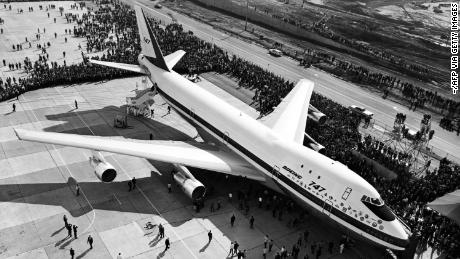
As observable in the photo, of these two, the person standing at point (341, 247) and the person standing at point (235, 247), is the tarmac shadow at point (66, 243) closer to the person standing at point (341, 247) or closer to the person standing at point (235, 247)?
the person standing at point (235, 247)

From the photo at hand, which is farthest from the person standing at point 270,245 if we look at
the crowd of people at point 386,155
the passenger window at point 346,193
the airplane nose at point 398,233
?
the crowd of people at point 386,155

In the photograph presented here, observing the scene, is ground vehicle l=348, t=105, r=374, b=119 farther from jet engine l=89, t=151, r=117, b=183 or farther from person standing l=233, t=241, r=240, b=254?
jet engine l=89, t=151, r=117, b=183

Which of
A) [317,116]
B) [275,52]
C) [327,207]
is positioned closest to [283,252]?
[327,207]

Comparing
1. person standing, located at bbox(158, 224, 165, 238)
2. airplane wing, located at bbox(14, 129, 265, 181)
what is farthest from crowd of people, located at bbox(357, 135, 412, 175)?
person standing, located at bbox(158, 224, 165, 238)

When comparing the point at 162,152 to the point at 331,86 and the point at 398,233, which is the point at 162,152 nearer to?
the point at 398,233

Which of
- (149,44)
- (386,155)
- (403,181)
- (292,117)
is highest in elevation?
(149,44)

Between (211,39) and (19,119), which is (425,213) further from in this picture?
(211,39)
